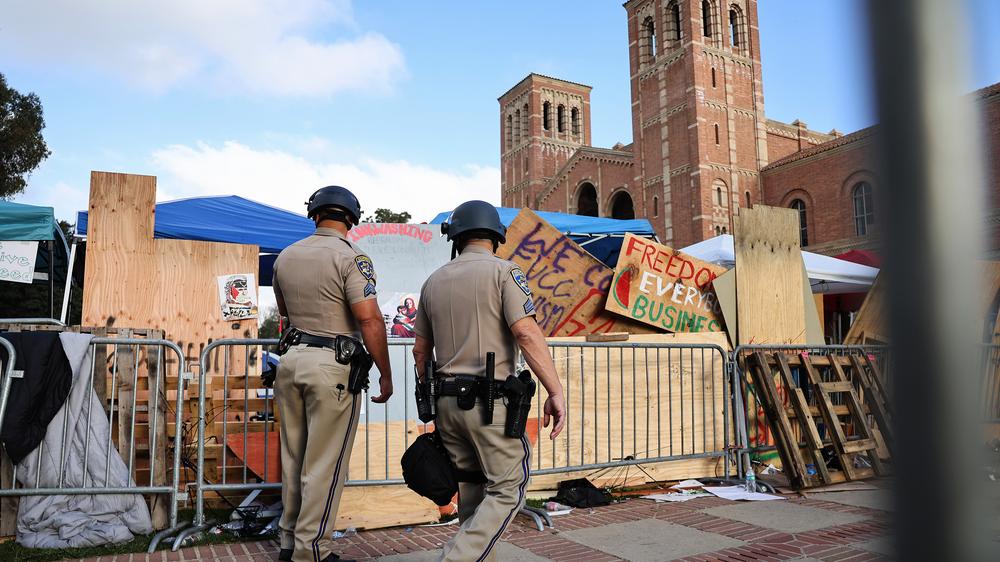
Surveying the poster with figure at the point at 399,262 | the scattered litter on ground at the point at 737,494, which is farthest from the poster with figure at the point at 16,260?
the scattered litter on ground at the point at 737,494

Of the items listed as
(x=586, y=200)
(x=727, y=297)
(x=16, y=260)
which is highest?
(x=586, y=200)

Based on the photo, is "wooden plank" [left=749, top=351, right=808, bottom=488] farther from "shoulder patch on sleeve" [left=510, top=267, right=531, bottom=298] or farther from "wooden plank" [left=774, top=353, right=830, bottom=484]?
"shoulder patch on sleeve" [left=510, top=267, right=531, bottom=298]

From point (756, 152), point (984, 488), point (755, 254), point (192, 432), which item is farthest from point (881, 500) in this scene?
point (756, 152)

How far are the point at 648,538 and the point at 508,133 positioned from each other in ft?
196

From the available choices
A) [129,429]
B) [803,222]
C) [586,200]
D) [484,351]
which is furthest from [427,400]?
[586,200]

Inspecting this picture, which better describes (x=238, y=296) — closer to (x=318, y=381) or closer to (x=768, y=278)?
(x=318, y=381)

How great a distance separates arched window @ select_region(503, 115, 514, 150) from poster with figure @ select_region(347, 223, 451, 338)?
55330 mm

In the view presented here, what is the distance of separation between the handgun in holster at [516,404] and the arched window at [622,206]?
4411 cm

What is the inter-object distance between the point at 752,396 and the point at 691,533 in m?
2.92

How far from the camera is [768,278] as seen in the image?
8055 mm

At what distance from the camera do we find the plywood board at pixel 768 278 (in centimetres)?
778

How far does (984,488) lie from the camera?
1.57 ft

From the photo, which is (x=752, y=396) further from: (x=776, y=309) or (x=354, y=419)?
(x=354, y=419)

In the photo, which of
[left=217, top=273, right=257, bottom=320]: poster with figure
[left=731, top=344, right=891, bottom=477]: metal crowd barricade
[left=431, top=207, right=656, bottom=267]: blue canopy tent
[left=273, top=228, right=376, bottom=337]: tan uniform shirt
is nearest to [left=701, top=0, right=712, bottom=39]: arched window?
[left=431, top=207, right=656, bottom=267]: blue canopy tent
